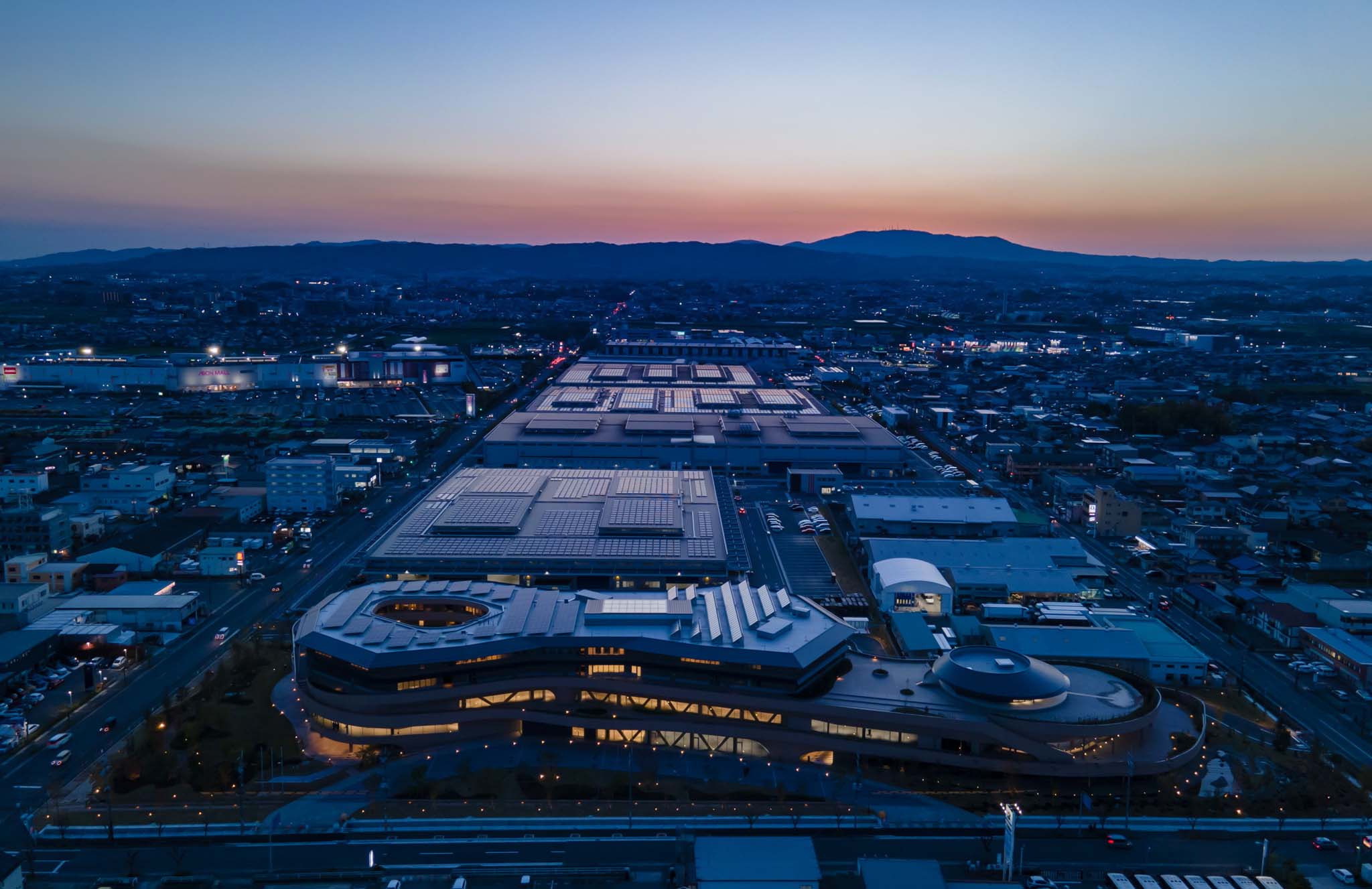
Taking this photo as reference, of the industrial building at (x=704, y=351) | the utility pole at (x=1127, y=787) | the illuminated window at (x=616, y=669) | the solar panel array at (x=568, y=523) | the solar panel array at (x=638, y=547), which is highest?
the industrial building at (x=704, y=351)

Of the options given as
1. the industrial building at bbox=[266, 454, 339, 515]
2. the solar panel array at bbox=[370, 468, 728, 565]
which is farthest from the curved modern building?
the industrial building at bbox=[266, 454, 339, 515]

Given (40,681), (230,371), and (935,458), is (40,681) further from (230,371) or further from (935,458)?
(230,371)

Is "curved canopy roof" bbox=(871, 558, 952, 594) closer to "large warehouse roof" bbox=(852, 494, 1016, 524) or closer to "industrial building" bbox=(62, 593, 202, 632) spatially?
"large warehouse roof" bbox=(852, 494, 1016, 524)

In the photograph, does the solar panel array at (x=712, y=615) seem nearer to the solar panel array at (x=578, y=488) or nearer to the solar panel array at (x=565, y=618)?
the solar panel array at (x=565, y=618)

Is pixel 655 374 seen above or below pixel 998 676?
above

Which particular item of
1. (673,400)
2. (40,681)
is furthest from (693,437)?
(40,681)

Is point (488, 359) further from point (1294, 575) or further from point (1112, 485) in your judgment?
point (1294, 575)

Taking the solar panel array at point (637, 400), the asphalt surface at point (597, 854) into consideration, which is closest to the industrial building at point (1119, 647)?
the asphalt surface at point (597, 854)
